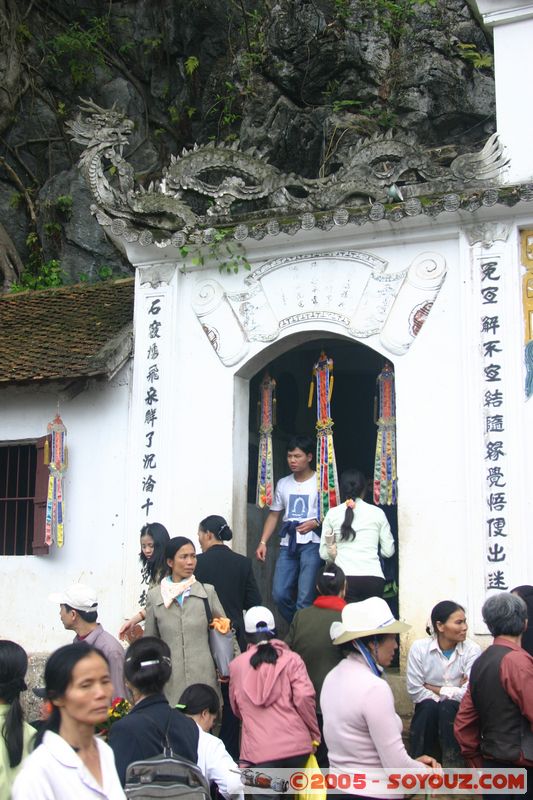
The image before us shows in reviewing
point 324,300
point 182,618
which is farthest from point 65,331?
point 182,618

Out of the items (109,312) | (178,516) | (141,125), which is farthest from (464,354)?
(141,125)

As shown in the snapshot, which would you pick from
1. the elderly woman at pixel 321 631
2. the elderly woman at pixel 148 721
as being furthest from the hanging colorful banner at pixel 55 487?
the elderly woman at pixel 148 721

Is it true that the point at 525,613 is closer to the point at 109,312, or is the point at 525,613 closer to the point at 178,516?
the point at 178,516

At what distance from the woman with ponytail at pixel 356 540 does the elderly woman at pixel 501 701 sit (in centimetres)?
276

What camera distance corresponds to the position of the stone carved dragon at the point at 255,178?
→ 8938 mm

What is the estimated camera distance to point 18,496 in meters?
10.9

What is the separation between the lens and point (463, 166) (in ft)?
29.2

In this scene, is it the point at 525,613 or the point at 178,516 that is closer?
the point at 525,613

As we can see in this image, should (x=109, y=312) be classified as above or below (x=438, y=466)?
above

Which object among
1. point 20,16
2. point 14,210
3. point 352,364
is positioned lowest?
point 352,364

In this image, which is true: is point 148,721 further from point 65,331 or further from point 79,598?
point 65,331

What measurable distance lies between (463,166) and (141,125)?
10.4 m

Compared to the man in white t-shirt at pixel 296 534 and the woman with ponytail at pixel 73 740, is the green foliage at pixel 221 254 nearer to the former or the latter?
the man in white t-shirt at pixel 296 534

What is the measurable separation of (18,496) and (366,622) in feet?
22.0
